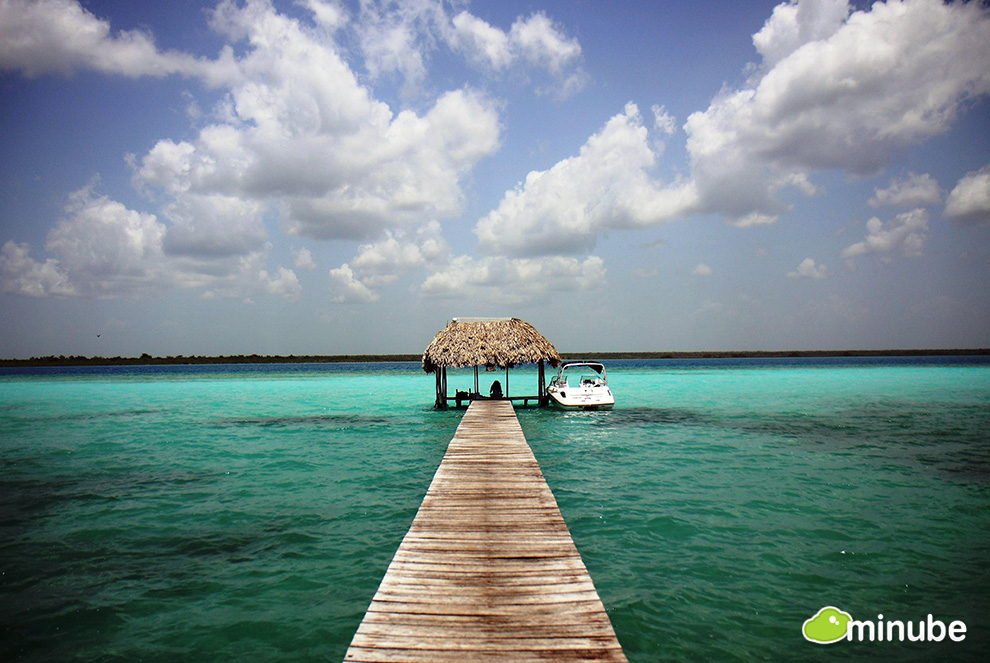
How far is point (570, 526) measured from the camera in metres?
7.32

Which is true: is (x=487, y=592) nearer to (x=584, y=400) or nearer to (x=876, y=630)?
(x=876, y=630)

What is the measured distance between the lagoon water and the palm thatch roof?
3957mm

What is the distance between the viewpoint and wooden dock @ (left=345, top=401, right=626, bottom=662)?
127 inches

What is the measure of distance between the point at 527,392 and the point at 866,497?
27.9m

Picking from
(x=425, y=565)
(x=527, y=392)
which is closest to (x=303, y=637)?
(x=425, y=565)

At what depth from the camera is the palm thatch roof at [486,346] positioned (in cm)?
1919

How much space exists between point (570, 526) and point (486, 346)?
40.8 feet

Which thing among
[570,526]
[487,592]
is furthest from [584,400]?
[487,592]

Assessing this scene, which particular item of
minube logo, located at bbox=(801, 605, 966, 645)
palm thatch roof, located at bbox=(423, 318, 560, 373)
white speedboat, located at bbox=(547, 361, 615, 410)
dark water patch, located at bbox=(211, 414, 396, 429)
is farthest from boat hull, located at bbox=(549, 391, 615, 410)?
minube logo, located at bbox=(801, 605, 966, 645)

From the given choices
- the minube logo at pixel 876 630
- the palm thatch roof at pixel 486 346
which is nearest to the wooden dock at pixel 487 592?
the minube logo at pixel 876 630

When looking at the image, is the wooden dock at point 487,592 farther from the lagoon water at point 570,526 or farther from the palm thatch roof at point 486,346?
the palm thatch roof at point 486,346

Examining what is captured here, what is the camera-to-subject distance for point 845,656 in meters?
4.35

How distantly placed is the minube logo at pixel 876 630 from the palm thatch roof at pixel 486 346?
47.8 feet

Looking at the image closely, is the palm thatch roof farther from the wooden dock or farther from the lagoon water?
the wooden dock
